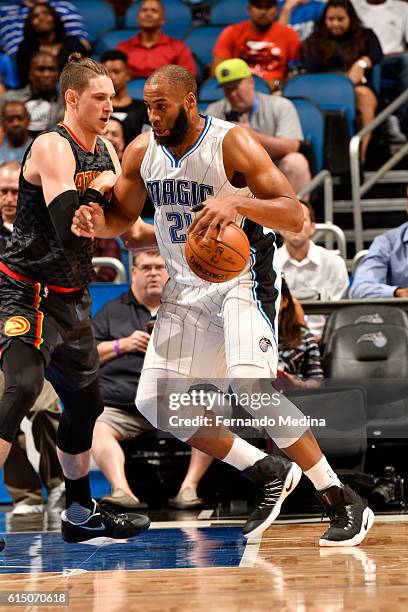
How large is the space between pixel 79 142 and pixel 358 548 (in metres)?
2.14

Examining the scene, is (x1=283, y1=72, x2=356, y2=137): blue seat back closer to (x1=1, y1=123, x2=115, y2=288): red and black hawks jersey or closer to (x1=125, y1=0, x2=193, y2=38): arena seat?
(x1=125, y1=0, x2=193, y2=38): arena seat

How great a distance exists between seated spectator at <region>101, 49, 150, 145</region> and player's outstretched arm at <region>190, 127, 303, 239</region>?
15.2 ft

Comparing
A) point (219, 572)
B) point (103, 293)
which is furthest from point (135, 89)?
point (219, 572)

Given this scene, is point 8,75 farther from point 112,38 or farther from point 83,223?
point 83,223

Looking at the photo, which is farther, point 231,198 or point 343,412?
point 343,412

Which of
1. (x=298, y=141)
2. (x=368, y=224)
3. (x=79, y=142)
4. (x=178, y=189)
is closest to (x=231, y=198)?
(x=178, y=189)

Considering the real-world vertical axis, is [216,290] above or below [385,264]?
above

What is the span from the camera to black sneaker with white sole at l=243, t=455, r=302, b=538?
4.79 meters

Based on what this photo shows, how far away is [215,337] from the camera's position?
4855 mm

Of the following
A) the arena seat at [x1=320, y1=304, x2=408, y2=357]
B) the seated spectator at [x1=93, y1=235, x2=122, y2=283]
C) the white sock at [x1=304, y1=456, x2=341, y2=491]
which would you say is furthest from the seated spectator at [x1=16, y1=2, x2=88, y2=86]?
the white sock at [x1=304, y1=456, x2=341, y2=491]

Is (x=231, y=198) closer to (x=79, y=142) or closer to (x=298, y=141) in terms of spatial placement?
(x=79, y=142)

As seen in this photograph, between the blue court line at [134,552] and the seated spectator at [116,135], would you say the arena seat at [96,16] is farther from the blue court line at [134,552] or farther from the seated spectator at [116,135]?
the blue court line at [134,552]

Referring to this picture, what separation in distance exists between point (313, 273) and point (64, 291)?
10.1 feet

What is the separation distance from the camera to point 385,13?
35.6 feet
